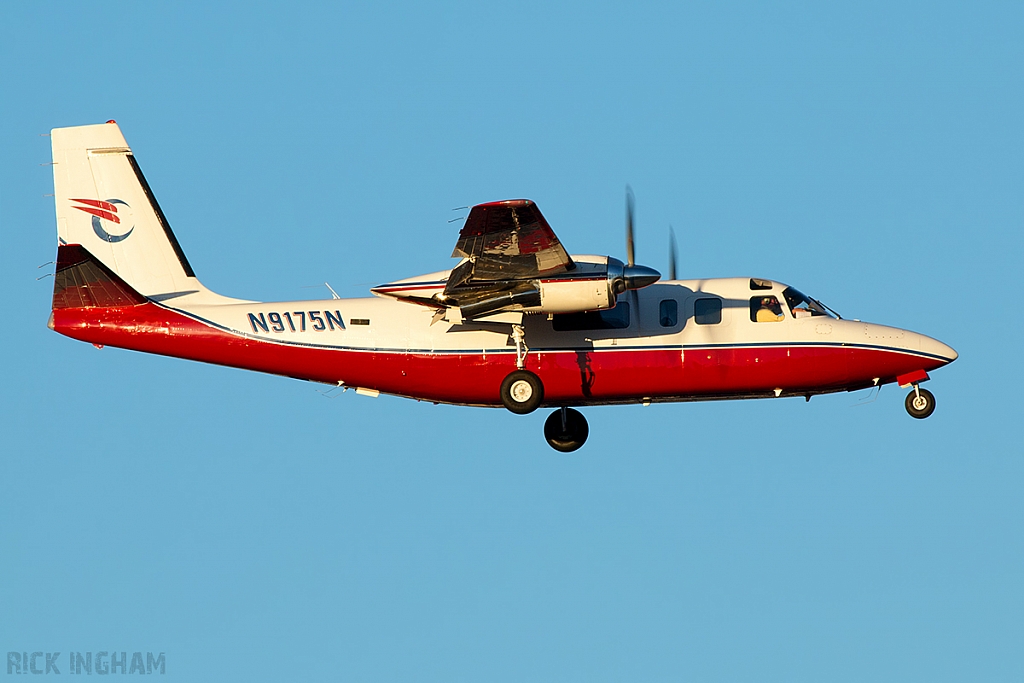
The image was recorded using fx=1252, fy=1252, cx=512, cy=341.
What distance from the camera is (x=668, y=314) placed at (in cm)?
2248

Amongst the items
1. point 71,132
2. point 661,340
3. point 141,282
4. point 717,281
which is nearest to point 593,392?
point 661,340

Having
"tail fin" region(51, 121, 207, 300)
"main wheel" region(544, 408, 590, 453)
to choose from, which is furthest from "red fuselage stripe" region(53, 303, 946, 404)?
"main wheel" region(544, 408, 590, 453)

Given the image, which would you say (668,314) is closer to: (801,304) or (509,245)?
(801,304)

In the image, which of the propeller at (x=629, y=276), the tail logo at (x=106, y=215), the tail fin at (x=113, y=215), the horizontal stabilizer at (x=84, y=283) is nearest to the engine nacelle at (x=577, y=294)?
the propeller at (x=629, y=276)

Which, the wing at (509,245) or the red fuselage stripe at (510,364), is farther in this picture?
the red fuselage stripe at (510,364)

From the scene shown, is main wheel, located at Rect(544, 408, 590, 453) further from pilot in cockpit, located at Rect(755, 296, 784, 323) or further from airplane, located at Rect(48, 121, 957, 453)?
pilot in cockpit, located at Rect(755, 296, 784, 323)

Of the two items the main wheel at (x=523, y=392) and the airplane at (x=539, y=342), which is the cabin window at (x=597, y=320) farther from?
the main wheel at (x=523, y=392)

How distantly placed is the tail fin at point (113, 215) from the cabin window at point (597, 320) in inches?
270

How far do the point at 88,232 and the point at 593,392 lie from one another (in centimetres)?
993

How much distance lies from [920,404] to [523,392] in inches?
286

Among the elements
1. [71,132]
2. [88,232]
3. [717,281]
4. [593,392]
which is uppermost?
[71,132]

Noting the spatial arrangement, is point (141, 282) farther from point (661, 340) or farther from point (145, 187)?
point (661, 340)

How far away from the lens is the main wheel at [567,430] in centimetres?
2406

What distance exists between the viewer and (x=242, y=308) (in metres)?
23.0
